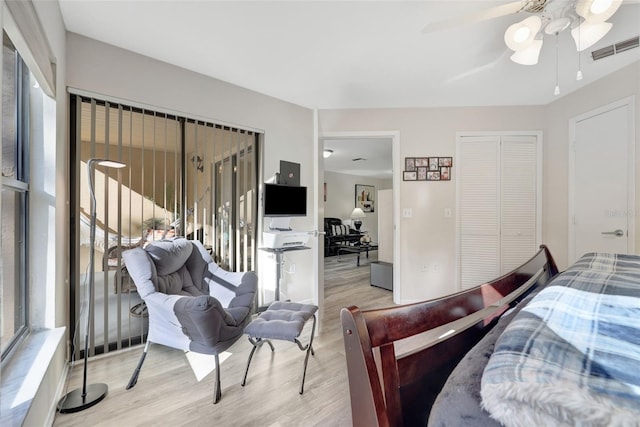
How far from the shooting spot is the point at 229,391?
1.71 m

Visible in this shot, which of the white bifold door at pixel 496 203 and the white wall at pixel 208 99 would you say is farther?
A: the white bifold door at pixel 496 203

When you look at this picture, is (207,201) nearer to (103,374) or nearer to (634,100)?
(103,374)

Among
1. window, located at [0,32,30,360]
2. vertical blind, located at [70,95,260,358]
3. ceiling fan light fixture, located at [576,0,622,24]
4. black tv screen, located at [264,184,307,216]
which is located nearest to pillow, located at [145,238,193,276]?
vertical blind, located at [70,95,260,358]

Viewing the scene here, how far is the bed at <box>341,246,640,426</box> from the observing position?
42 centimetres

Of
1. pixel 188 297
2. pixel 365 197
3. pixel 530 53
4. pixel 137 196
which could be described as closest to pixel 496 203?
pixel 530 53

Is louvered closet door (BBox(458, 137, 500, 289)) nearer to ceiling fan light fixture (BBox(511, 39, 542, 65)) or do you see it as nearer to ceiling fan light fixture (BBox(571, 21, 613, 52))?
ceiling fan light fixture (BBox(511, 39, 542, 65))

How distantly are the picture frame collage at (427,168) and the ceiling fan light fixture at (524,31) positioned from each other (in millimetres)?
1775

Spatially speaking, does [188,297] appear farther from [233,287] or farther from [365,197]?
[365,197]

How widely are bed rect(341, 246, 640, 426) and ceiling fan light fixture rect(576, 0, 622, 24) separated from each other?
1330 millimetres

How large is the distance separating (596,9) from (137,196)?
10.3 feet

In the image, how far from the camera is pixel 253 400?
1633mm

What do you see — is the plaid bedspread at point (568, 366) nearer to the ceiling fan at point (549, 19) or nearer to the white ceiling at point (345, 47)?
the ceiling fan at point (549, 19)

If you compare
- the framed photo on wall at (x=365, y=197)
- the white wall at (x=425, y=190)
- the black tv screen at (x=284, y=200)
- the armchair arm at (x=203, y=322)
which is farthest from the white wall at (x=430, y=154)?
the framed photo on wall at (x=365, y=197)

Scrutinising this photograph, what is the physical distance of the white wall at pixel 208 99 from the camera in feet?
6.75
